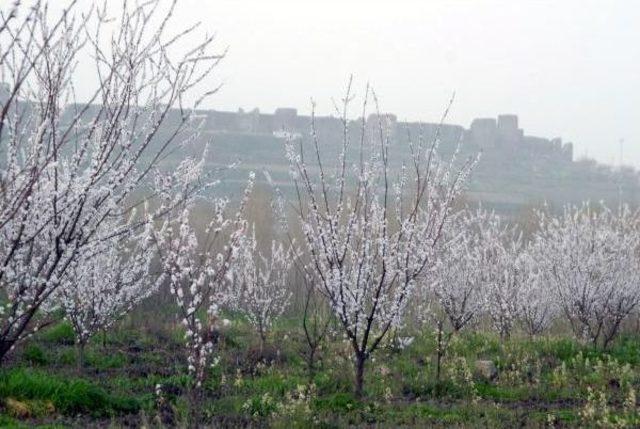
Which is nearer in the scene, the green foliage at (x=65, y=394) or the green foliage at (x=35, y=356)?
the green foliage at (x=65, y=394)

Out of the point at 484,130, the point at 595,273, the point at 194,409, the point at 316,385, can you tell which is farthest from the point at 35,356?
the point at 484,130

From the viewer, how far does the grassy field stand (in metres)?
7.48

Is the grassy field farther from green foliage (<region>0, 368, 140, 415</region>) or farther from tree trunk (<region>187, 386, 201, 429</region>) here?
tree trunk (<region>187, 386, 201, 429</region>)

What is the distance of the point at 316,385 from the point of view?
30.3 ft

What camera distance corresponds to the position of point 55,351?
1122cm

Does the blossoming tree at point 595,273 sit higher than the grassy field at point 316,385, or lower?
higher

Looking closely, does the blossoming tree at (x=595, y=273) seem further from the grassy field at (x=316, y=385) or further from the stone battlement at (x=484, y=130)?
the stone battlement at (x=484, y=130)

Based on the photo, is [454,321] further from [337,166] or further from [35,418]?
[35,418]

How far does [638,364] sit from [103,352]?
8329 mm

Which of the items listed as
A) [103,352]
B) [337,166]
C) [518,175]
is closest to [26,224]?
[337,166]

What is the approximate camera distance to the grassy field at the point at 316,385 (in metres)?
7.48

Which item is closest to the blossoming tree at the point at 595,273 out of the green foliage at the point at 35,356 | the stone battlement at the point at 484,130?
the green foliage at the point at 35,356

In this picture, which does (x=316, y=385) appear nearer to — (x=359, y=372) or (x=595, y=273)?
(x=359, y=372)

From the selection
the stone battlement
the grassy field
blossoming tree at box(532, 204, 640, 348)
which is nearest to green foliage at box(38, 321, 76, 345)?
the grassy field
